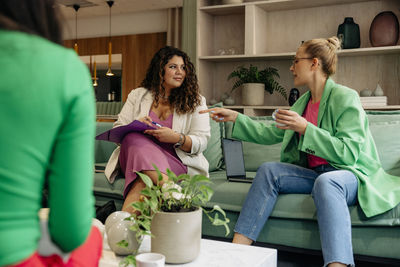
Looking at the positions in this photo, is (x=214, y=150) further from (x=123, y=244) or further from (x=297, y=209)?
(x=123, y=244)

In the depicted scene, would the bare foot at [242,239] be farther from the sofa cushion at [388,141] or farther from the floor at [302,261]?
the sofa cushion at [388,141]

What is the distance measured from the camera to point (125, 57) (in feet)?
21.8

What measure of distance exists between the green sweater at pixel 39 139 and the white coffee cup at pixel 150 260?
1.74 feet

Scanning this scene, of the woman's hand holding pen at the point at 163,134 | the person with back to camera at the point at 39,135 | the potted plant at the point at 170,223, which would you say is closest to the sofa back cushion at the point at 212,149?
the woman's hand holding pen at the point at 163,134

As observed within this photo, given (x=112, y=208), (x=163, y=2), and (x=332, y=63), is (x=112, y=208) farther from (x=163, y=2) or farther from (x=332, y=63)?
(x=163, y=2)

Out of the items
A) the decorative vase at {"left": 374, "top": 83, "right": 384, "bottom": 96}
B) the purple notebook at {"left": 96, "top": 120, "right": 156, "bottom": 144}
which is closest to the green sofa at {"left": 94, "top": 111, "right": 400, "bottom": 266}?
the purple notebook at {"left": 96, "top": 120, "right": 156, "bottom": 144}

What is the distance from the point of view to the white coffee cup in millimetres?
1138

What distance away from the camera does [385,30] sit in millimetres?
3525

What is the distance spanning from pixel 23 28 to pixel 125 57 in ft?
20.2

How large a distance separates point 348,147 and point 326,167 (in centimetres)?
20

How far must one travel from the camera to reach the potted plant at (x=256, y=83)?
13.1 feet

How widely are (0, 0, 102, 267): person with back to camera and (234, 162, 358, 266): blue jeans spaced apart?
135 cm

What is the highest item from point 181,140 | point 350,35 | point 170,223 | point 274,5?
point 274,5

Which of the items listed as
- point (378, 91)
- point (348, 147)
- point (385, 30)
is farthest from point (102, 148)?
point (385, 30)
